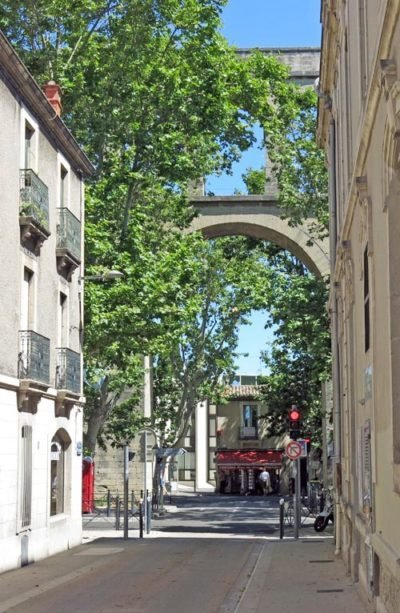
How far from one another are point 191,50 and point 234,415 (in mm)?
54308

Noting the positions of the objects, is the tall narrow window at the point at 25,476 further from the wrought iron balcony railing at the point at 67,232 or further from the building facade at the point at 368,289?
the building facade at the point at 368,289

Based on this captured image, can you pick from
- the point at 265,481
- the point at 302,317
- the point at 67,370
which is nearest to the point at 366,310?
the point at 67,370

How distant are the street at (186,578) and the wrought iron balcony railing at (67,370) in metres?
3.46

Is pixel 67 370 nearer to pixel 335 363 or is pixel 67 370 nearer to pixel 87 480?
pixel 335 363

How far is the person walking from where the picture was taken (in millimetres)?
64438

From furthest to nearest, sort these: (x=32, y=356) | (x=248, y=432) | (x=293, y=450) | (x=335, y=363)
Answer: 1. (x=248, y=432)
2. (x=293, y=450)
3. (x=335, y=363)
4. (x=32, y=356)

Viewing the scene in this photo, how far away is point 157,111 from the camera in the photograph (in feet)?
96.1

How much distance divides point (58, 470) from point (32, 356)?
4369 mm

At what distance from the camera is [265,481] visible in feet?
215

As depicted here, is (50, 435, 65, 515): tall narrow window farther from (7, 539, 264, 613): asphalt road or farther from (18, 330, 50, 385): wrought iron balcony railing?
(18, 330, 50, 385): wrought iron balcony railing

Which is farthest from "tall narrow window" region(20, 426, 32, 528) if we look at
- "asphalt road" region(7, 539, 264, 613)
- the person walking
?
the person walking

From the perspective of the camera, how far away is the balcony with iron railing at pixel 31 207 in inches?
754

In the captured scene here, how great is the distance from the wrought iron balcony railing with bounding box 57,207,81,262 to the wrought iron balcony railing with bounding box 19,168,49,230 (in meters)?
1.86

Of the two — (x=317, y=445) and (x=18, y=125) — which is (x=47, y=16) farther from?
(x=317, y=445)
